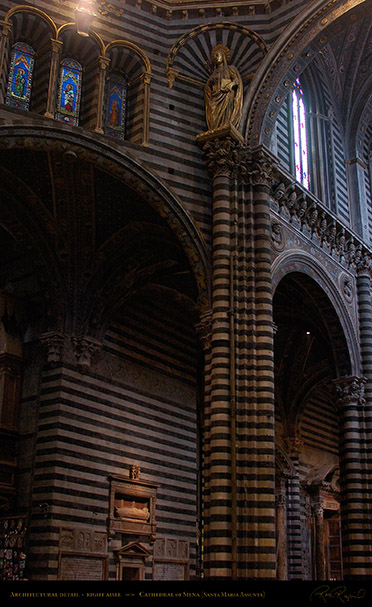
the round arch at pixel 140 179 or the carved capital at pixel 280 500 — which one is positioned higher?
the round arch at pixel 140 179

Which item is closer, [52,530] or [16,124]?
[16,124]

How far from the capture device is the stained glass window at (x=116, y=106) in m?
18.0

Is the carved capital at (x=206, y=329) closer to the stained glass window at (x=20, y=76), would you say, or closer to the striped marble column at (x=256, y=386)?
the striped marble column at (x=256, y=386)

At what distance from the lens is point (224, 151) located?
1758 cm

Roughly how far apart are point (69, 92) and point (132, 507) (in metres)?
10.4

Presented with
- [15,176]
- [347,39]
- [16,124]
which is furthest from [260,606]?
[347,39]

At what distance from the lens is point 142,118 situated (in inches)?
706

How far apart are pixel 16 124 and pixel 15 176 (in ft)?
6.45

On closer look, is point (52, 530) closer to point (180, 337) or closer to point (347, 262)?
point (180, 337)

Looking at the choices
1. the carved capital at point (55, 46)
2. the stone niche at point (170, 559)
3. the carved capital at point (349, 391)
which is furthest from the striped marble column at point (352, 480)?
the carved capital at point (55, 46)

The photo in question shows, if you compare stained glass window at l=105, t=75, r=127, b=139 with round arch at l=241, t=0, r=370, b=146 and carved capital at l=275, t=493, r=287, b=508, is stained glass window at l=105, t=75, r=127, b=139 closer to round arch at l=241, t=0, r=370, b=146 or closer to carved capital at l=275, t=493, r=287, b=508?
round arch at l=241, t=0, r=370, b=146

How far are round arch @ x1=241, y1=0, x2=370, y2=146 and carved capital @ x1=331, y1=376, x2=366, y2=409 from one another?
690 centimetres

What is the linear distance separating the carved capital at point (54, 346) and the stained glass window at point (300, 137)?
26.3ft

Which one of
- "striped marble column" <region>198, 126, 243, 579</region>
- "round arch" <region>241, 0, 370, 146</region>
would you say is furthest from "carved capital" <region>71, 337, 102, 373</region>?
"round arch" <region>241, 0, 370, 146</region>
